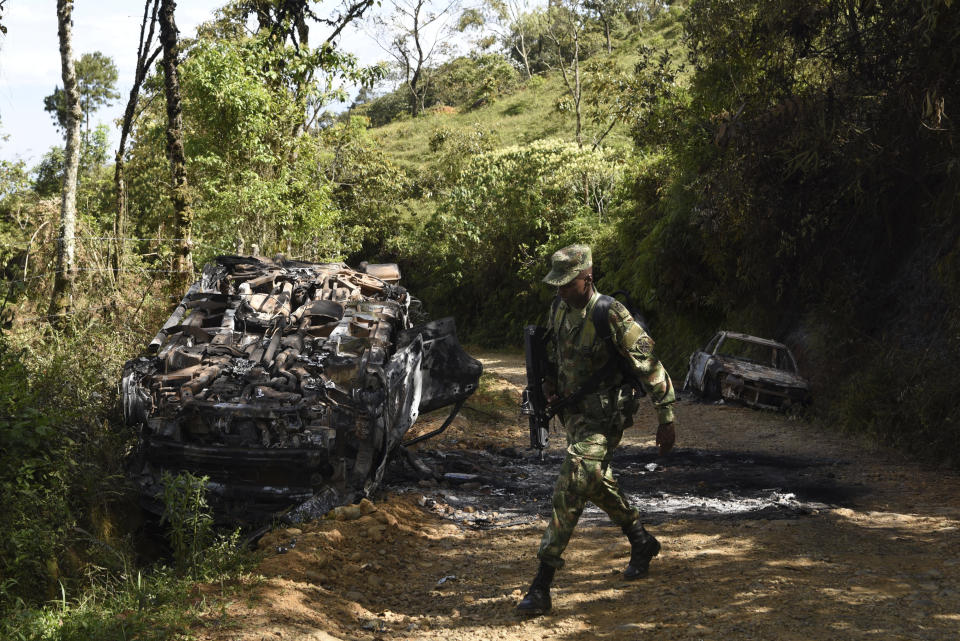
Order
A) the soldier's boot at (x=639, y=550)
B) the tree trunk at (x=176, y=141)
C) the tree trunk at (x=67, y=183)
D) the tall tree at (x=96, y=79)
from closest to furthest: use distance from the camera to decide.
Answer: the soldier's boot at (x=639, y=550)
the tree trunk at (x=67, y=183)
the tree trunk at (x=176, y=141)
the tall tree at (x=96, y=79)

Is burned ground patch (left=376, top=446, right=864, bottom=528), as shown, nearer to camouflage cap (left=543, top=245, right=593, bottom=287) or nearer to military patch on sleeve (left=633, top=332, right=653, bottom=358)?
military patch on sleeve (left=633, top=332, right=653, bottom=358)

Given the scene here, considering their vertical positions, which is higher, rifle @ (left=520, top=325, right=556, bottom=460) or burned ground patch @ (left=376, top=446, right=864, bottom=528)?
rifle @ (left=520, top=325, right=556, bottom=460)

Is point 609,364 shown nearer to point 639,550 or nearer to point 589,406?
point 589,406

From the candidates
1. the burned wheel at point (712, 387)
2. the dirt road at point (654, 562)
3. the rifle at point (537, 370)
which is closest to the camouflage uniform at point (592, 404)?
the rifle at point (537, 370)

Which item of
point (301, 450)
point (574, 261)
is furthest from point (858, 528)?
point (301, 450)

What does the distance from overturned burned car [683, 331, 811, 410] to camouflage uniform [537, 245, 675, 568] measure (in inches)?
314

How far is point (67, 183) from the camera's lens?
13055mm

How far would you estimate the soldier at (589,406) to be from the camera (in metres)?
4.43

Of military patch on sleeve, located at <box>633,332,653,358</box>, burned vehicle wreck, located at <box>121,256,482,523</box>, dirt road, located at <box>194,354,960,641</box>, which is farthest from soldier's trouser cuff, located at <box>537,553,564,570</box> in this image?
burned vehicle wreck, located at <box>121,256,482,523</box>

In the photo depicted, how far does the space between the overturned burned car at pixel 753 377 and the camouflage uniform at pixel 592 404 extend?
7.97 meters

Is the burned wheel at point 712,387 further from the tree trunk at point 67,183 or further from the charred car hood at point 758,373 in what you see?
the tree trunk at point 67,183

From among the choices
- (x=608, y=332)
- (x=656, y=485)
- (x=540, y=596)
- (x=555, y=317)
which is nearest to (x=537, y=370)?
(x=555, y=317)

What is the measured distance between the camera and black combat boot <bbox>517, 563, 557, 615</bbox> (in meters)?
4.40

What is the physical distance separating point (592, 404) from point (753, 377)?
8.31 metres
